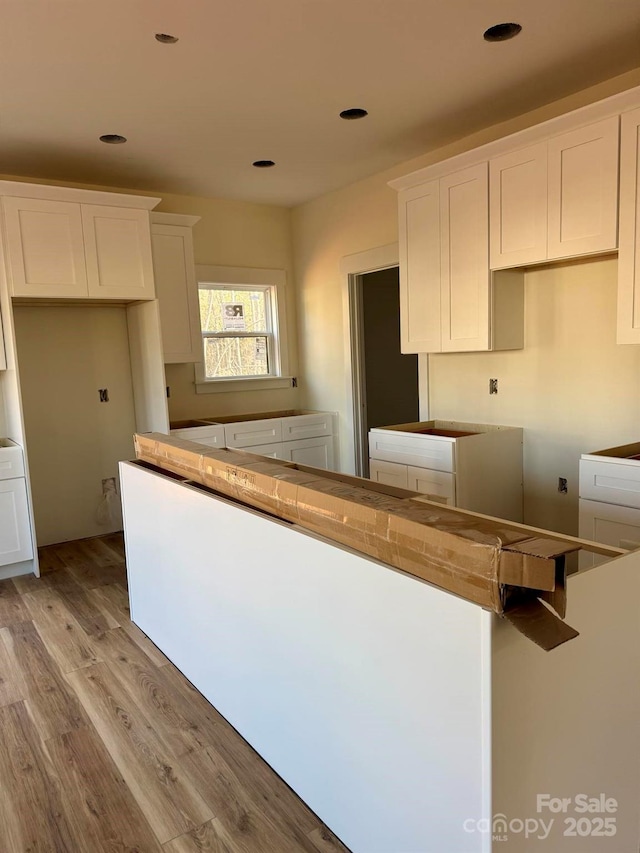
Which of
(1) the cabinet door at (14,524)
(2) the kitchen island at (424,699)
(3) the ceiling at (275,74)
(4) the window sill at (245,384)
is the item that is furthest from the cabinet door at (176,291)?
(2) the kitchen island at (424,699)

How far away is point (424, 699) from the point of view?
1303mm

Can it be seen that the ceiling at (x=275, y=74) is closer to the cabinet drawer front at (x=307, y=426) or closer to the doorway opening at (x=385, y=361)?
the doorway opening at (x=385, y=361)

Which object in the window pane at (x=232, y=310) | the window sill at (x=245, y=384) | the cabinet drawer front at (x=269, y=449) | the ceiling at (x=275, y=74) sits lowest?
the cabinet drawer front at (x=269, y=449)

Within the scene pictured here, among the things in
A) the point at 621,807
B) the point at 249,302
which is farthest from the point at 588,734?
the point at 249,302

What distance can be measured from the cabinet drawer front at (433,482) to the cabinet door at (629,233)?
1224 mm

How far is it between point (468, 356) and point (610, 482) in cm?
158

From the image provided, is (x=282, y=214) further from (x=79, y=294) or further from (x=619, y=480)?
(x=619, y=480)

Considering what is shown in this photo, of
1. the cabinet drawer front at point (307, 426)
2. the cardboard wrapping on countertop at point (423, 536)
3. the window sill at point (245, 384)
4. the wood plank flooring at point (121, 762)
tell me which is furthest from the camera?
the window sill at point (245, 384)

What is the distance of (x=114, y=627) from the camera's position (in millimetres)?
3129

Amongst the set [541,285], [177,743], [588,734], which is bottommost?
[177,743]

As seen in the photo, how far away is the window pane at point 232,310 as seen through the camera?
205 inches

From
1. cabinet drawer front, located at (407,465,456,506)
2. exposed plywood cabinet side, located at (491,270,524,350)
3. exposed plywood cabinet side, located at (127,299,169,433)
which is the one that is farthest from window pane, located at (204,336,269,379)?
exposed plywood cabinet side, located at (491,270,524,350)

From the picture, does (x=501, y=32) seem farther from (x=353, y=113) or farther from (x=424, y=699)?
(x=424, y=699)

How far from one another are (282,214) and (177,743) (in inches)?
181
